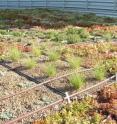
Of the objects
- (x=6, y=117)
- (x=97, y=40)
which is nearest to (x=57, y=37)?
(x=97, y=40)

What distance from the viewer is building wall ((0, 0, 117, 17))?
99.3ft

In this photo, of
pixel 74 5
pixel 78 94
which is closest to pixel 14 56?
pixel 78 94

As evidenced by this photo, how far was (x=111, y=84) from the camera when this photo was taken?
12078 millimetres

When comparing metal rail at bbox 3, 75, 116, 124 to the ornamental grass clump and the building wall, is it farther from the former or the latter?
the building wall

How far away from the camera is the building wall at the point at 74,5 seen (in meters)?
30.3

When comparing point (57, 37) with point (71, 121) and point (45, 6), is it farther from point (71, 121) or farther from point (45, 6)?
point (45, 6)

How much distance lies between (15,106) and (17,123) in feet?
2.85

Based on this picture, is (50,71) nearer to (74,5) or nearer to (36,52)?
(36,52)

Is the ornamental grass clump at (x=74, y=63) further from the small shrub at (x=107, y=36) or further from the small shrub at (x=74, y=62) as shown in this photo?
the small shrub at (x=107, y=36)

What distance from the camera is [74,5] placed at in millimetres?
33969

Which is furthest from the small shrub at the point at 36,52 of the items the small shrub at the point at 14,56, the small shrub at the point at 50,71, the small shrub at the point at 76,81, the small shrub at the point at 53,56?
the small shrub at the point at 76,81

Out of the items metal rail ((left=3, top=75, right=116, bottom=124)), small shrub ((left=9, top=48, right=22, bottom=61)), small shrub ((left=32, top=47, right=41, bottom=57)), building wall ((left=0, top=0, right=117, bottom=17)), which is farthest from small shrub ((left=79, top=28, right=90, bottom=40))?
building wall ((left=0, top=0, right=117, bottom=17))

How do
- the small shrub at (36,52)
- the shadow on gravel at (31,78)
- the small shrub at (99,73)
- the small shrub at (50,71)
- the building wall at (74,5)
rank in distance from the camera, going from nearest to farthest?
the shadow on gravel at (31,78) → the small shrub at (99,73) → the small shrub at (50,71) → the small shrub at (36,52) → the building wall at (74,5)

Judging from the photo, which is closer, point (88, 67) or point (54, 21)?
point (88, 67)
